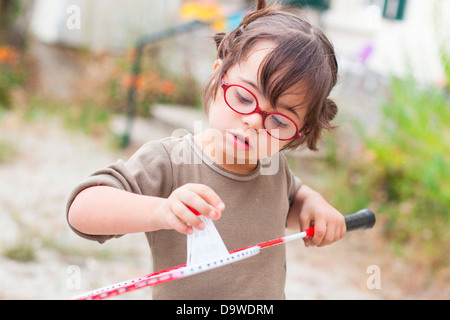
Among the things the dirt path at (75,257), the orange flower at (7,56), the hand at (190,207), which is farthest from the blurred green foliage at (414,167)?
the orange flower at (7,56)

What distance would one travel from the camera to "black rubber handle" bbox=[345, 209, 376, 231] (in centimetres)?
124

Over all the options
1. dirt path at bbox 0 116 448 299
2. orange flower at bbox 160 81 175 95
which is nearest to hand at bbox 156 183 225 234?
dirt path at bbox 0 116 448 299

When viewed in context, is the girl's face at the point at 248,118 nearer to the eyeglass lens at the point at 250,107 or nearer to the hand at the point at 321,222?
the eyeglass lens at the point at 250,107

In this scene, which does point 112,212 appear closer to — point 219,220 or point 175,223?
point 175,223

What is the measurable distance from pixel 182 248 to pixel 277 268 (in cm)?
27

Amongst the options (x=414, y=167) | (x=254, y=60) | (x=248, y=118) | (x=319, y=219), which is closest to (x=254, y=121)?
(x=248, y=118)

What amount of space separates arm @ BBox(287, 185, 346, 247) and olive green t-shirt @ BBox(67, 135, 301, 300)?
3.4 inches

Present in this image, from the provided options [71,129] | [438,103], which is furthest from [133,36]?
[438,103]

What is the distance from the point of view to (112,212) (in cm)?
90

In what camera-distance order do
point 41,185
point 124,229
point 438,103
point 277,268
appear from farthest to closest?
1. point 41,185
2. point 438,103
3. point 277,268
4. point 124,229

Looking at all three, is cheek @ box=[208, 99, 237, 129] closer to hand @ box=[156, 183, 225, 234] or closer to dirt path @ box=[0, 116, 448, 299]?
hand @ box=[156, 183, 225, 234]

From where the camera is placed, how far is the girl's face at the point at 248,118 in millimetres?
1027

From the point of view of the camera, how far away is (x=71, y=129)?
205 inches
